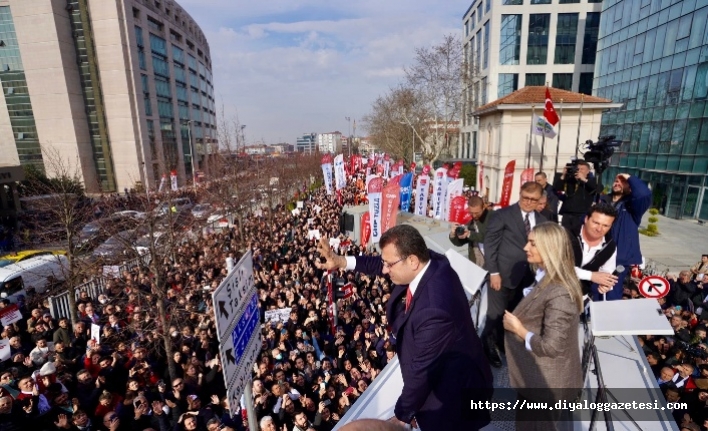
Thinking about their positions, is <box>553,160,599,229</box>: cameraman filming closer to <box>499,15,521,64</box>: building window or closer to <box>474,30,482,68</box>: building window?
<box>499,15,521,64</box>: building window

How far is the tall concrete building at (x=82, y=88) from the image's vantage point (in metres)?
34.5

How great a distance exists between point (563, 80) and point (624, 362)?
147 ft

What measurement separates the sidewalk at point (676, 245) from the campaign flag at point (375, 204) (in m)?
10.2

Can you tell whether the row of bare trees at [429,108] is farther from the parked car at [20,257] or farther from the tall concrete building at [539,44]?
the parked car at [20,257]

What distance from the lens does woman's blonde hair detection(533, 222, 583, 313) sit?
91.7 inches

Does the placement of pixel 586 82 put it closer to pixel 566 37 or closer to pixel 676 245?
pixel 566 37

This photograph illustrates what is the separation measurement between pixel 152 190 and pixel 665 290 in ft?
49.1

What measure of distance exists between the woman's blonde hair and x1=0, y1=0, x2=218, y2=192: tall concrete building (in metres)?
36.2

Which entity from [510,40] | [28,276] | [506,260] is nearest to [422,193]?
[506,260]

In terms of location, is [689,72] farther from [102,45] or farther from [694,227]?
[102,45]

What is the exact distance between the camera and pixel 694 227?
1934 cm

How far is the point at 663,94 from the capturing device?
891 inches

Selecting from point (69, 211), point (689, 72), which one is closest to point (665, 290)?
point (69, 211)

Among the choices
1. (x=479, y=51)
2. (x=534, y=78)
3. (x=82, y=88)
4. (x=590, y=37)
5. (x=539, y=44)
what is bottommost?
(x=82, y=88)
